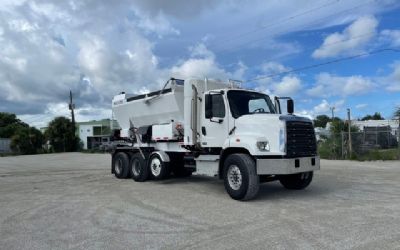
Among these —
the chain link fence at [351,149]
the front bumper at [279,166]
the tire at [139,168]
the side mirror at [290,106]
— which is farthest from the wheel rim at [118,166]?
the chain link fence at [351,149]

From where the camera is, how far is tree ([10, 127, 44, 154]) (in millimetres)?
60156

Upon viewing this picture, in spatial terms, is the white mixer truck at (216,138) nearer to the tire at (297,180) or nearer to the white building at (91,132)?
the tire at (297,180)

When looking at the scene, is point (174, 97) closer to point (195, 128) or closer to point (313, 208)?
point (195, 128)

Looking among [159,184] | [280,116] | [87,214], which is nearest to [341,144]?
[159,184]

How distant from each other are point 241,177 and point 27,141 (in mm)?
56528

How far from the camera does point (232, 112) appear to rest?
1123 centimetres

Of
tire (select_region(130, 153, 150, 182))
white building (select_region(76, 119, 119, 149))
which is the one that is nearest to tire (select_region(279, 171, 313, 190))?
tire (select_region(130, 153, 150, 182))

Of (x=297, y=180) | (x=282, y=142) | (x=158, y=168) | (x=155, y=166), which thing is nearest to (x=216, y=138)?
(x=282, y=142)

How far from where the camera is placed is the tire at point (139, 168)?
49.0 feet

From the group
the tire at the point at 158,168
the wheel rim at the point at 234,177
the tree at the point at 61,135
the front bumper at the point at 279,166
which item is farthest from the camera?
the tree at the point at 61,135

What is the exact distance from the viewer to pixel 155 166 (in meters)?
14.6

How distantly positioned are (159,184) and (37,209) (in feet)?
16.4

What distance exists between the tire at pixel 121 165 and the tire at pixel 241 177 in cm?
633

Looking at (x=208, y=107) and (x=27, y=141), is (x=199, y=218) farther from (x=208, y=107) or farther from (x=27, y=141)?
(x=27, y=141)
